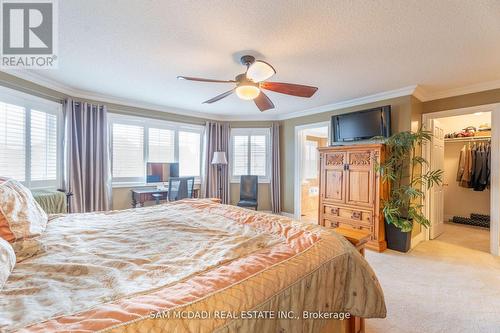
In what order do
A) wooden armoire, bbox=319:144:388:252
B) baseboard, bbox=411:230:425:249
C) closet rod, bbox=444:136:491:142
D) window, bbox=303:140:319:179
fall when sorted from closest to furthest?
wooden armoire, bbox=319:144:388:252 < baseboard, bbox=411:230:425:249 < closet rod, bbox=444:136:491:142 < window, bbox=303:140:319:179

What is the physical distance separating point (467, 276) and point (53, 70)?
5.54 metres

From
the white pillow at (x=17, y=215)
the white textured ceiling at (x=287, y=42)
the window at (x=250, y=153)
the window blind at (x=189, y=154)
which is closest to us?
the white pillow at (x=17, y=215)

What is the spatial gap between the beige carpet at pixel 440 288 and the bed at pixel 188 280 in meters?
0.93

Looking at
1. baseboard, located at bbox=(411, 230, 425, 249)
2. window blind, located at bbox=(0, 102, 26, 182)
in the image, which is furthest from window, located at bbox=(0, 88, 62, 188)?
baseboard, located at bbox=(411, 230, 425, 249)

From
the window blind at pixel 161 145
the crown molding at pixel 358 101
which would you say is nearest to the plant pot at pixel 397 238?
the crown molding at pixel 358 101

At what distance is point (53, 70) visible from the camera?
9.59 ft

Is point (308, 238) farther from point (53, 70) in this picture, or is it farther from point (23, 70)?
point (23, 70)

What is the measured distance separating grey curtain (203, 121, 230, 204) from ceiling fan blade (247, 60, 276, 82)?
3114mm

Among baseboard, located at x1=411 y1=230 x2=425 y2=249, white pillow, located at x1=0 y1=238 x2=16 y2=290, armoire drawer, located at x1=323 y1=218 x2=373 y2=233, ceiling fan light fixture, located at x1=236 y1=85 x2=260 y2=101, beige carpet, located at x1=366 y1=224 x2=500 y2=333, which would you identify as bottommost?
beige carpet, located at x1=366 y1=224 x2=500 y2=333

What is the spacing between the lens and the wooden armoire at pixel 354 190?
3369mm

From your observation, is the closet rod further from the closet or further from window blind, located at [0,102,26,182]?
window blind, located at [0,102,26,182]

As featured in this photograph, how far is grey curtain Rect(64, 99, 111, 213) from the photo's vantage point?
353 centimetres

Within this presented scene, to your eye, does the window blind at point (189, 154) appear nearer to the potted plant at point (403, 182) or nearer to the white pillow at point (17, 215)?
the white pillow at point (17, 215)

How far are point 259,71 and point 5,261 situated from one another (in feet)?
6.65
